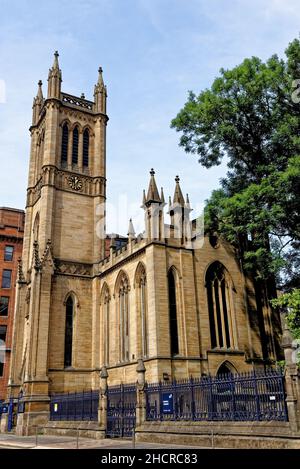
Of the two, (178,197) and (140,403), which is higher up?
(178,197)

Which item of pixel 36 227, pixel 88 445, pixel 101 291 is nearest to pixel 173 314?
pixel 101 291

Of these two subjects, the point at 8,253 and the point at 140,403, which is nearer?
the point at 140,403

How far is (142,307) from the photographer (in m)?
28.8

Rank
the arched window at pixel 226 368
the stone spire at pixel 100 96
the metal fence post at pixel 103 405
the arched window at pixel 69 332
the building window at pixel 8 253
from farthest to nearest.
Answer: the building window at pixel 8 253 < the stone spire at pixel 100 96 < the arched window at pixel 69 332 < the arched window at pixel 226 368 < the metal fence post at pixel 103 405

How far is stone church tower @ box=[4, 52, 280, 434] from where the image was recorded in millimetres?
26688

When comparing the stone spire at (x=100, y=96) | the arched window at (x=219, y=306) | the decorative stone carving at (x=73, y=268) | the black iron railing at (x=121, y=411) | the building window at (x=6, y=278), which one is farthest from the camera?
the building window at (x=6, y=278)

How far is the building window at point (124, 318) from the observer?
3011cm

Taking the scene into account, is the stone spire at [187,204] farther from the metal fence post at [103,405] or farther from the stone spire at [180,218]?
the metal fence post at [103,405]

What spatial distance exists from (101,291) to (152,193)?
34.5ft

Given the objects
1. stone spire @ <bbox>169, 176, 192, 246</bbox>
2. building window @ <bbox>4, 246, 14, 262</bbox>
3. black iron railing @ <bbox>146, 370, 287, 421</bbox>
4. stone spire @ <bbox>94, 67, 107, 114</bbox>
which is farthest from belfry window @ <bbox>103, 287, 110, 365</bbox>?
building window @ <bbox>4, 246, 14, 262</bbox>

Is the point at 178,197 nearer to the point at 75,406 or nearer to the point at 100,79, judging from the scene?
the point at 75,406

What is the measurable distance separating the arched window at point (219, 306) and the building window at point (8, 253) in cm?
2888

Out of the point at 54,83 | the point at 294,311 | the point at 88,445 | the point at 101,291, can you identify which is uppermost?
the point at 54,83

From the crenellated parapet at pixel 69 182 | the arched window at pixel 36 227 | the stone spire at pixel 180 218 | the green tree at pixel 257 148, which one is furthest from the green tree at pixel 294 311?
the arched window at pixel 36 227
